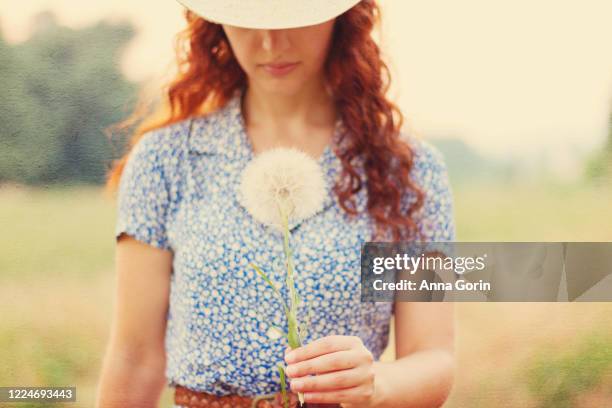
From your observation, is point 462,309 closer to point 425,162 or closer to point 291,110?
point 425,162

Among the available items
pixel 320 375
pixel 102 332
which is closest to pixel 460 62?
pixel 320 375

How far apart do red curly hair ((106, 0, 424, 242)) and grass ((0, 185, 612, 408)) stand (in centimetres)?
15

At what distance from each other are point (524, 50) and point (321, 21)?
1.29 ft

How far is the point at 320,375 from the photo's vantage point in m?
0.79

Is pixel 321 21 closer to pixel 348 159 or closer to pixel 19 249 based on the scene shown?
pixel 348 159

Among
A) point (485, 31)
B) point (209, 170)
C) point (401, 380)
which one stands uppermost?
point (485, 31)

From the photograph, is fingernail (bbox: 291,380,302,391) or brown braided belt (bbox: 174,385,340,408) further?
brown braided belt (bbox: 174,385,340,408)

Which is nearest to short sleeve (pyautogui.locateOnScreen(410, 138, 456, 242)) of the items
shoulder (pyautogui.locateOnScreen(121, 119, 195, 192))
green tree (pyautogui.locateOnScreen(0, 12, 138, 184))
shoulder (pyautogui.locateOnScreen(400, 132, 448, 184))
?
shoulder (pyautogui.locateOnScreen(400, 132, 448, 184))

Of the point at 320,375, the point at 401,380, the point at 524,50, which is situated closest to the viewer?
the point at 320,375

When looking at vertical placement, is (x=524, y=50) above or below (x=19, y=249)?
above

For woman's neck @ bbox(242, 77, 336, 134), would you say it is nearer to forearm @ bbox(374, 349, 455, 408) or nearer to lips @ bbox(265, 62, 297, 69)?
lips @ bbox(265, 62, 297, 69)

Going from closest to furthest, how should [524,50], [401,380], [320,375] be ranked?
[320,375] < [401,380] < [524,50]

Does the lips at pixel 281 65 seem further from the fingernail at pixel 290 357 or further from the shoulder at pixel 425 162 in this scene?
the fingernail at pixel 290 357

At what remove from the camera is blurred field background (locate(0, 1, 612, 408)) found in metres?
1.11
